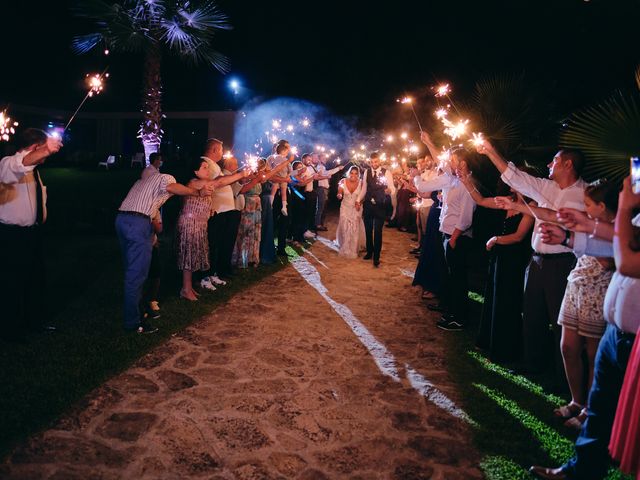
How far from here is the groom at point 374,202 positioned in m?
10.4

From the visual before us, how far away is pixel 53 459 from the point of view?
10.5 ft

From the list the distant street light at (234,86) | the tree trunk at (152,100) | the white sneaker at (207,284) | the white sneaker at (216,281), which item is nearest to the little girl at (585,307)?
the white sneaker at (207,284)

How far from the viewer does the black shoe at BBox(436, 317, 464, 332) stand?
6473 millimetres

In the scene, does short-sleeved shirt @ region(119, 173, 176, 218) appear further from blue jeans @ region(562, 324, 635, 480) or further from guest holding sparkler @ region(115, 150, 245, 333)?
blue jeans @ region(562, 324, 635, 480)

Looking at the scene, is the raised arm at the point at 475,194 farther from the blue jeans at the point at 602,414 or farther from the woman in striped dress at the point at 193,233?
the woman in striped dress at the point at 193,233

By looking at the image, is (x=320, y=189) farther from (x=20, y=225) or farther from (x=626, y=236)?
(x=626, y=236)

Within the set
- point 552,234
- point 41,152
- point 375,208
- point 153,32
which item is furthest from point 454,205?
point 153,32

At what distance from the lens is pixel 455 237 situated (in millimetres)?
6301

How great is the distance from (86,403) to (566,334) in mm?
4152

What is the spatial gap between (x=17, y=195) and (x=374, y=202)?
7184mm

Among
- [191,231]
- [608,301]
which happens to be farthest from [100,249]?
[608,301]

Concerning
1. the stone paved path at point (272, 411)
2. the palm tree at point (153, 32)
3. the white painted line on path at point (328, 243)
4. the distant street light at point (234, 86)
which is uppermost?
the distant street light at point (234, 86)

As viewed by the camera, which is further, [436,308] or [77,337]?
[436,308]

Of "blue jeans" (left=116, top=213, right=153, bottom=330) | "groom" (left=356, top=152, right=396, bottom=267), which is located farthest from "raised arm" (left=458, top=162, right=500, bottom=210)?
"groom" (left=356, top=152, right=396, bottom=267)
